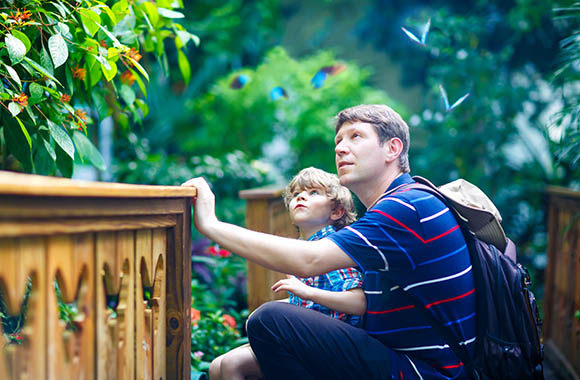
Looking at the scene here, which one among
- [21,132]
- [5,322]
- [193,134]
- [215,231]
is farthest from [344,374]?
[193,134]

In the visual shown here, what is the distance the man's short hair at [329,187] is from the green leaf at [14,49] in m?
1.13

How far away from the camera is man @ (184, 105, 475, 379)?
5.33ft

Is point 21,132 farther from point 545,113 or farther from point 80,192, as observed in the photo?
point 545,113

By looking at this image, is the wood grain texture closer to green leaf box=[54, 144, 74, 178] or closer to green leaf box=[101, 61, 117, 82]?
green leaf box=[101, 61, 117, 82]

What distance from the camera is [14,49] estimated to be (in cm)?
153

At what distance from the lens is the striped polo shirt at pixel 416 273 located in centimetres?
162

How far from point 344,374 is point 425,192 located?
2.11 feet

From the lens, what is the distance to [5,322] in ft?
7.47

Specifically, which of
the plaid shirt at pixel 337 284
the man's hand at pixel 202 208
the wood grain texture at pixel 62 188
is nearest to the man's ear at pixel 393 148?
the plaid shirt at pixel 337 284

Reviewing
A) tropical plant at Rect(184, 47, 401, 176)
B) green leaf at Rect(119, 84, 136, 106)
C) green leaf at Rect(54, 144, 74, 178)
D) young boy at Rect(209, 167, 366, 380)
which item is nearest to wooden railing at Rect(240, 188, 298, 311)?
young boy at Rect(209, 167, 366, 380)

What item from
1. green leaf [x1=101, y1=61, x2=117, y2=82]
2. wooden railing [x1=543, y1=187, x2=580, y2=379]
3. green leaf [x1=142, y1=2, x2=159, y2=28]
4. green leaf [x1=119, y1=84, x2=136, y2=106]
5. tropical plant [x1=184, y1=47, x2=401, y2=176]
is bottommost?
wooden railing [x1=543, y1=187, x2=580, y2=379]

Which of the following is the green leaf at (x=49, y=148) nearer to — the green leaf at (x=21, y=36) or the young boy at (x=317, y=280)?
the green leaf at (x=21, y=36)

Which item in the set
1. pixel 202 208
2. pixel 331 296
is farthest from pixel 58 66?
pixel 331 296

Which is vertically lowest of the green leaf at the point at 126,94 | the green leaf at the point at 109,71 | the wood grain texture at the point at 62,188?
the wood grain texture at the point at 62,188
